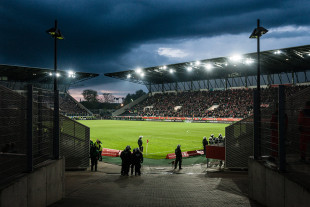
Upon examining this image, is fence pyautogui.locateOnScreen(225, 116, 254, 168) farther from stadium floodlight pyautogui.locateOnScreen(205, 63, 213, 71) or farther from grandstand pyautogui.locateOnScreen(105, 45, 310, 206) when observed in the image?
stadium floodlight pyautogui.locateOnScreen(205, 63, 213, 71)

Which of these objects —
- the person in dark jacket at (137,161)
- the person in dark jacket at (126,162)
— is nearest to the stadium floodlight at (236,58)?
the person in dark jacket at (137,161)

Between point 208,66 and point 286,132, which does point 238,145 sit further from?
point 208,66

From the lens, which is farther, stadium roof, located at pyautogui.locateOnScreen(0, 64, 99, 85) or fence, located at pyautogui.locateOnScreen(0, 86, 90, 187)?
stadium roof, located at pyautogui.locateOnScreen(0, 64, 99, 85)

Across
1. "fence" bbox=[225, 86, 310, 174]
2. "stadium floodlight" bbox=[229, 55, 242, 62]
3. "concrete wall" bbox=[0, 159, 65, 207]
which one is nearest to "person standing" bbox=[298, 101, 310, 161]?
"fence" bbox=[225, 86, 310, 174]

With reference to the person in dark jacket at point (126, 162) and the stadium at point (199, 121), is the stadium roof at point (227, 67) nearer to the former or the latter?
the stadium at point (199, 121)

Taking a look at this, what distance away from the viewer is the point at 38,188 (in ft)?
16.5

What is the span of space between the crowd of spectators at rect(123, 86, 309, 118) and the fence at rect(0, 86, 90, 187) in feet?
162

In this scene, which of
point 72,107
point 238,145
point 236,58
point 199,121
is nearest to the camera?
point 238,145

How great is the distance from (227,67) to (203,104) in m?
12.7

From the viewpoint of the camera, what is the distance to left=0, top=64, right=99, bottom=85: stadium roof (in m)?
62.4

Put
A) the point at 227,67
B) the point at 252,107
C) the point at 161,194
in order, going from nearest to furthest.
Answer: the point at 161,194, the point at 252,107, the point at 227,67

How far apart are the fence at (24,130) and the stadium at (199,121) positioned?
0.7 inches

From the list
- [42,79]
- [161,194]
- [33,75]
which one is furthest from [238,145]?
[42,79]

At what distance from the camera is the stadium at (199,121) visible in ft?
15.6
